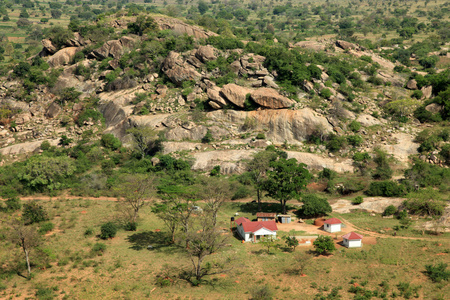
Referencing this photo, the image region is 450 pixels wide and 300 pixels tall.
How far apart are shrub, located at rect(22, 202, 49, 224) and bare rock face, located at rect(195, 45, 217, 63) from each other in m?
44.1

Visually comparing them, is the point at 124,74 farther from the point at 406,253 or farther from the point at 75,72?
the point at 406,253

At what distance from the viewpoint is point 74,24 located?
88.9 meters

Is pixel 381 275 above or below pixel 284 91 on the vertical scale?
below

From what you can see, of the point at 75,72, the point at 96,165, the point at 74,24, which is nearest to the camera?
the point at 96,165

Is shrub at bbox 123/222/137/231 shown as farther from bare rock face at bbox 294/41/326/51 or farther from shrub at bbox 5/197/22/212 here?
bare rock face at bbox 294/41/326/51

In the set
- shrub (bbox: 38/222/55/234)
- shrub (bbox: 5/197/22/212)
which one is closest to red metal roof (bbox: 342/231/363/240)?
shrub (bbox: 38/222/55/234)

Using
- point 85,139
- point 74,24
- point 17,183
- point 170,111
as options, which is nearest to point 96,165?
point 85,139

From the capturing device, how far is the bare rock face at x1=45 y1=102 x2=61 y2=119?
74.7 m

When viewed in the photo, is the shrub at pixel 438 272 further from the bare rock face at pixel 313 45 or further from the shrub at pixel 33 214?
the bare rock face at pixel 313 45

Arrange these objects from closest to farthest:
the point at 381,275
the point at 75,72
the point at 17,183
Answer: the point at 381,275 < the point at 17,183 < the point at 75,72

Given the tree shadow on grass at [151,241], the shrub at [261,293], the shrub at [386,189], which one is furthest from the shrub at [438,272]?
the tree shadow on grass at [151,241]

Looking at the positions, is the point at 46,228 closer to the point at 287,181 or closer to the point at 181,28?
the point at 287,181

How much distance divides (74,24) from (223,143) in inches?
2019

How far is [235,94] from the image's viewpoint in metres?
68.9
